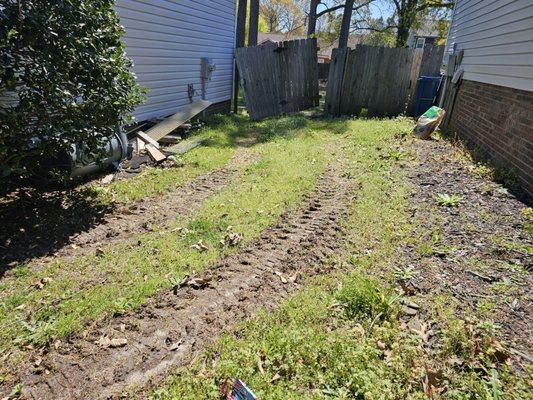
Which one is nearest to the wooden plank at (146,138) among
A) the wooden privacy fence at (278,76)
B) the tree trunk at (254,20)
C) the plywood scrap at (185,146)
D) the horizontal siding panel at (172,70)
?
the plywood scrap at (185,146)

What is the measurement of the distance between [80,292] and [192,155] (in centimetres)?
471

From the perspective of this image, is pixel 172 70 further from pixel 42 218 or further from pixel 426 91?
pixel 426 91

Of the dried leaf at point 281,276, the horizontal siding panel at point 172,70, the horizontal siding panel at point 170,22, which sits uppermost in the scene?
the horizontal siding panel at point 170,22

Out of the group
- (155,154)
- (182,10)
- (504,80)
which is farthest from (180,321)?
(182,10)

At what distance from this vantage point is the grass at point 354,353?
2383 millimetres

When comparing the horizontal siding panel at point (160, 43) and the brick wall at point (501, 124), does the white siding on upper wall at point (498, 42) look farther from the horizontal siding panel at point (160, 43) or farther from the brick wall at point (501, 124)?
the horizontal siding panel at point (160, 43)

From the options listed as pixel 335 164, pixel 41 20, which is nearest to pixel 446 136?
pixel 335 164

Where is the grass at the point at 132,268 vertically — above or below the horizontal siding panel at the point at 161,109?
below

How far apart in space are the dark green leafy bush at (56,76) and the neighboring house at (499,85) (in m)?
5.81

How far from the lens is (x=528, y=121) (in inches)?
203

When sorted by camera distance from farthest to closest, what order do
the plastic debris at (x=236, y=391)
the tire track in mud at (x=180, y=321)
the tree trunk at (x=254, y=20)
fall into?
the tree trunk at (x=254, y=20) < the tire track in mud at (x=180, y=321) < the plastic debris at (x=236, y=391)

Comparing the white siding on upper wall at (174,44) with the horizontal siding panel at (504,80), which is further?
the white siding on upper wall at (174,44)

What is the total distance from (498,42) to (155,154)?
6805 millimetres

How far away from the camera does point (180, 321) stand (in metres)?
3.05
